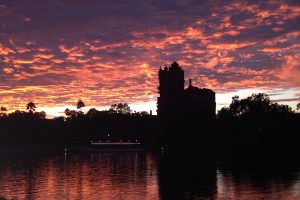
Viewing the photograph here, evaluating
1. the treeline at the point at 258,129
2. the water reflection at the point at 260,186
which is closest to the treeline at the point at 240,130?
the treeline at the point at 258,129

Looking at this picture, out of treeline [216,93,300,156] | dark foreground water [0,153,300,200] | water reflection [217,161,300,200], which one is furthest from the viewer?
treeline [216,93,300,156]

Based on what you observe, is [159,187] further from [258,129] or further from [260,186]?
[258,129]

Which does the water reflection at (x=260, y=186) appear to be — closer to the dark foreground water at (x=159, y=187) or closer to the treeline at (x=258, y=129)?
the dark foreground water at (x=159, y=187)

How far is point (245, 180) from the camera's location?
197 feet

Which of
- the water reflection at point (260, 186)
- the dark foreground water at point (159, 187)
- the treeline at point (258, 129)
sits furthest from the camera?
the treeline at point (258, 129)

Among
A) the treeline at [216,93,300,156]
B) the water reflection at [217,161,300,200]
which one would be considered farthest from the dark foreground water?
the treeline at [216,93,300,156]

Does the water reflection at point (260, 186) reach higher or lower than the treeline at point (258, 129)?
lower

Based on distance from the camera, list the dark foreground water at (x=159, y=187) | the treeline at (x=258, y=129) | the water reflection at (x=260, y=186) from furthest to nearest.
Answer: the treeline at (x=258, y=129) → the dark foreground water at (x=159, y=187) → the water reflection at (x=260, y=186)

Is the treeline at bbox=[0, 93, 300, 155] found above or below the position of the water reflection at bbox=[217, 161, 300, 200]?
above

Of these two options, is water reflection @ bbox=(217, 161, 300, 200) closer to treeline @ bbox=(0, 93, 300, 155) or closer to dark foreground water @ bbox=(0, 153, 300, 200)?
dark foreground water @ bbox=(0, 153, 300, 200)

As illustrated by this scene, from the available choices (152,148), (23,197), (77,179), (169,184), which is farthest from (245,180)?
(152,148)

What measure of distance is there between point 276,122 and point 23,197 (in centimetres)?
12175

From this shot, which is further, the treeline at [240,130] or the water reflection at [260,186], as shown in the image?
the treeline at [240,130]

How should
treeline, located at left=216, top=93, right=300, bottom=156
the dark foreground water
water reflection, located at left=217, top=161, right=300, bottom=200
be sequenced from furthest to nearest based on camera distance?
treeline, located at left=216, top=93, right=300, bottom=156, the dark foreground water, water reflection, located at left=217, top=161, right=300, bottom=200
